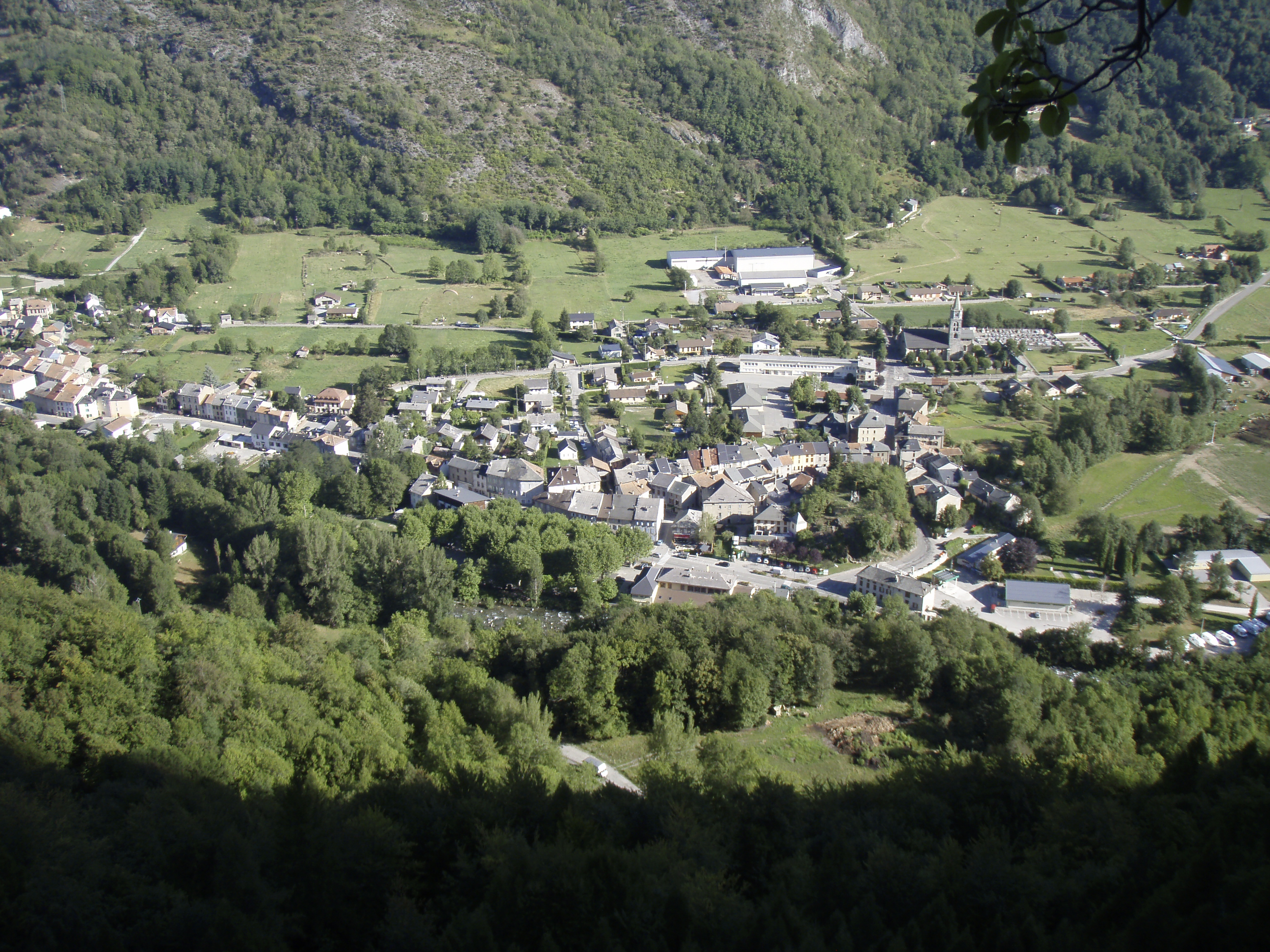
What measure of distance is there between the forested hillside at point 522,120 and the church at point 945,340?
11.1m

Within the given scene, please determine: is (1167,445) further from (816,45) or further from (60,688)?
(816,45)

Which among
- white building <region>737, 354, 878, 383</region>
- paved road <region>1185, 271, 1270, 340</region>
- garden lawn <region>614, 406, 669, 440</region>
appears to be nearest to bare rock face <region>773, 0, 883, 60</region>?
paved road <region>1185, 271, 1270, 340</region>

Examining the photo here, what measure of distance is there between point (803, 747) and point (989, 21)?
10194 millimetres

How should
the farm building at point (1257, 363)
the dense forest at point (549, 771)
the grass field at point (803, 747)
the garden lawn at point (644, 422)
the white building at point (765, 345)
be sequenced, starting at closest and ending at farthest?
the dense forest at point (549, 771) < the grass field at point (803, 747) < the garden lawn at point (644, 422) < the farm building at point (1257, 363) < the white building at point (765, 345)

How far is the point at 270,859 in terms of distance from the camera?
19.2ft

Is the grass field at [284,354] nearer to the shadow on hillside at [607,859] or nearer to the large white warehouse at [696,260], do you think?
the large white warehouse at [696,260]

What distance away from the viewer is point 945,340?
27.4 metres

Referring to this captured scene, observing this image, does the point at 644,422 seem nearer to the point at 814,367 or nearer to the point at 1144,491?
the point at 814,367

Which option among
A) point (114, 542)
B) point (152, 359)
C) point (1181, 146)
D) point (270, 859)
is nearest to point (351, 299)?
point (152, 359)

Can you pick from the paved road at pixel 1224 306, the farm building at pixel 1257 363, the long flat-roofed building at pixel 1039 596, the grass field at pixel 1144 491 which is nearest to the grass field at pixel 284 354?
the grass field at pixel 1144 491

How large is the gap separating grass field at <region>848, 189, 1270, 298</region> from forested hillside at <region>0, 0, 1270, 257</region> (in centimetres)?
178

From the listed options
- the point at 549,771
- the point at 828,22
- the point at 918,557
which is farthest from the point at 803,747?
the point at 828,22

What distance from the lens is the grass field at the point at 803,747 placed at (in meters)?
10.6

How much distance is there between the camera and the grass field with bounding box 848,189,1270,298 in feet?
114
